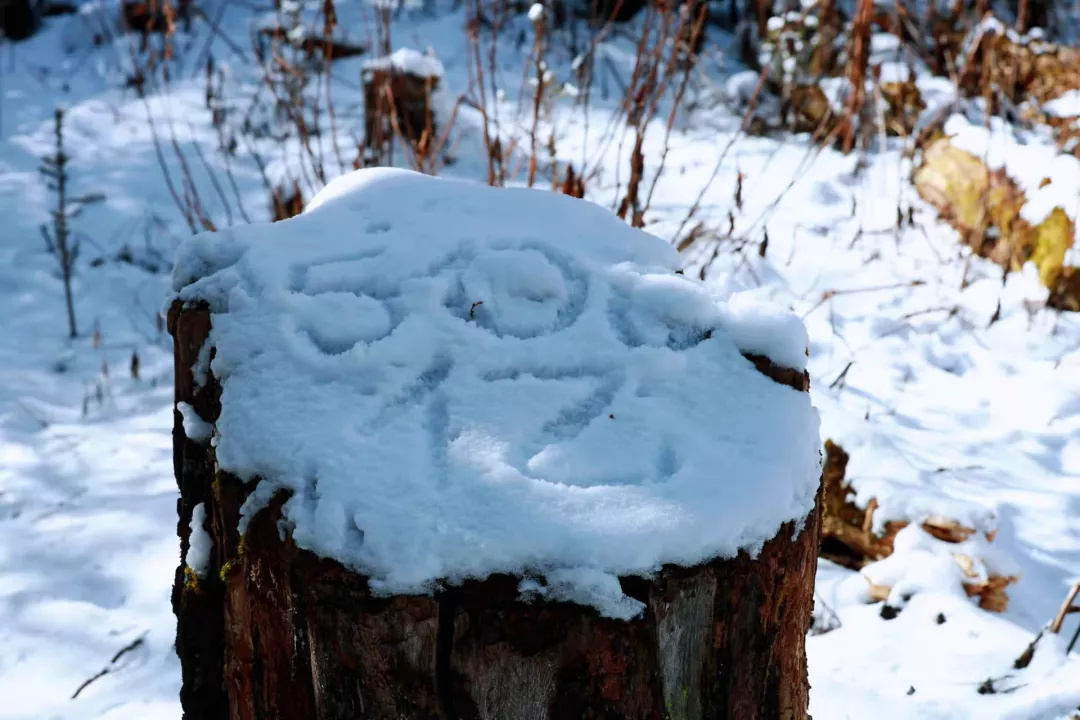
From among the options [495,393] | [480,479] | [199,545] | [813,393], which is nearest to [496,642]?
[480,479]

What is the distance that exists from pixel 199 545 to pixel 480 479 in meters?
0.46

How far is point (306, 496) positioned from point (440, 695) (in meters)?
0.25

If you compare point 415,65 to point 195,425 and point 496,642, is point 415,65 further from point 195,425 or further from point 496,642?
point 496,642

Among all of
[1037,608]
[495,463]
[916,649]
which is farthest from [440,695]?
[1037,608]

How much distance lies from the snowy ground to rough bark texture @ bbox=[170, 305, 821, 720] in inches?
27.5

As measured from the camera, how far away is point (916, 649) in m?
1.78

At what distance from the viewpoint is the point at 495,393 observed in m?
1.04

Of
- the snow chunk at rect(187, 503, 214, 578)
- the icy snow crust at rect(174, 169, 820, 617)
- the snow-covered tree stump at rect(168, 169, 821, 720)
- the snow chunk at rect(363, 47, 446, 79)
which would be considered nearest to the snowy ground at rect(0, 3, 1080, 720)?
the snow chunk at rect(363, 47, 446, 79)

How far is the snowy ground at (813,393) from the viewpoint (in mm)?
1697

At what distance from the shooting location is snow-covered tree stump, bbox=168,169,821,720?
2.84ft

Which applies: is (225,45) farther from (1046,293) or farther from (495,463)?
(495,463)

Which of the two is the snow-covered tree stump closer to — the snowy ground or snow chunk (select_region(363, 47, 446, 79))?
the snowy ground

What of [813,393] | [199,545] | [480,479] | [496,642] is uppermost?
[480,479]

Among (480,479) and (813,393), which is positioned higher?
(480,479)
